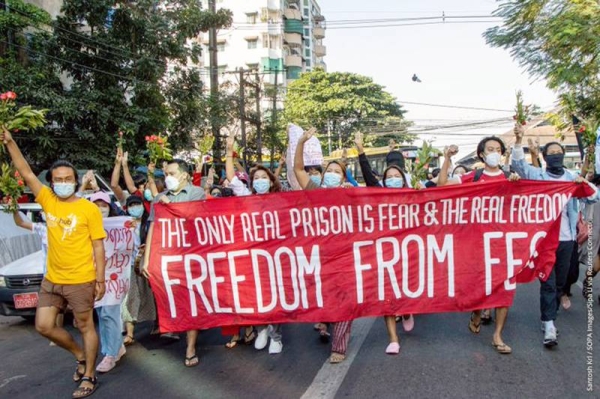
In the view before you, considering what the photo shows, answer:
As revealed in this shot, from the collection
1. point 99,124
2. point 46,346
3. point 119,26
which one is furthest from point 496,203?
point 119,26

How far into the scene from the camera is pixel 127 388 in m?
4.45

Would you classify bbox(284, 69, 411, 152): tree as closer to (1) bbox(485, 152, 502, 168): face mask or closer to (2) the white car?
(2) the white car

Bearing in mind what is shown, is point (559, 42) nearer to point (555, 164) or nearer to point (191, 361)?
point (555, 164)

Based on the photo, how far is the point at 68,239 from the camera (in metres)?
4.29

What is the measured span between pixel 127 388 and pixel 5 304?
3168mm

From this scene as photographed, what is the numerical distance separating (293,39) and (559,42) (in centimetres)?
5397

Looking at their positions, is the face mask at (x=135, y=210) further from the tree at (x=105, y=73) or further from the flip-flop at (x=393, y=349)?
the tree at (x=105, y=73)

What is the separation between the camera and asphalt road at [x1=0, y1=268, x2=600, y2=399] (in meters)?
4.17

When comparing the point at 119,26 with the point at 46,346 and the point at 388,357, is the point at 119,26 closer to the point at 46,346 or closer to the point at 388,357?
the point at 46,346

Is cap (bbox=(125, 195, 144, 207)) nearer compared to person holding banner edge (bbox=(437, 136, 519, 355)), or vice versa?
person holding banner edge (bbox=(437, 136, 519, 355))

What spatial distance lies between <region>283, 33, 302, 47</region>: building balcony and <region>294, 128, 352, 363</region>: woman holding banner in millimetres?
57025

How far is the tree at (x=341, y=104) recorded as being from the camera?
4656 centimetres

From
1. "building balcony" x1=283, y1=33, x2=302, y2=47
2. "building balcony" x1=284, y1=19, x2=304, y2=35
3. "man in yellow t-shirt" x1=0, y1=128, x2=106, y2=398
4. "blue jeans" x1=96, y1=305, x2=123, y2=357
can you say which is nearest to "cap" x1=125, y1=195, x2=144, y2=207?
"blue jeans" x1=96, y1=305, x2=123, y2=357

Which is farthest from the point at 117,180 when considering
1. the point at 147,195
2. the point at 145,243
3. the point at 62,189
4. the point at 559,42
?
the point at 559,42
